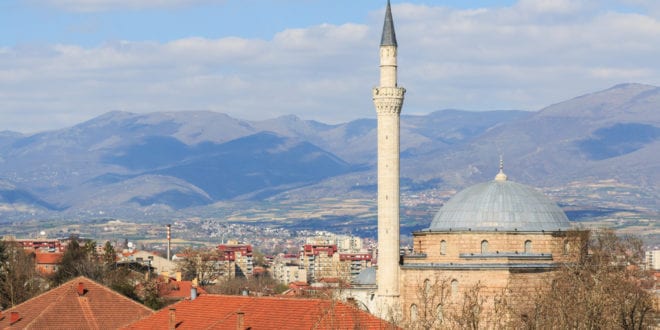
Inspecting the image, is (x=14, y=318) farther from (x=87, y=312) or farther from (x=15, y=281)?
(x=15, y=281)

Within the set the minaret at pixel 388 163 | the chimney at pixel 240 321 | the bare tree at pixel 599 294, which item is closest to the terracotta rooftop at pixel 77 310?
the chimney at pixel 240 321

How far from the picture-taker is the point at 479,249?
65438mm

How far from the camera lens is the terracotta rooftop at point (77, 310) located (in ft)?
173

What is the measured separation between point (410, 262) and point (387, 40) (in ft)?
40.9

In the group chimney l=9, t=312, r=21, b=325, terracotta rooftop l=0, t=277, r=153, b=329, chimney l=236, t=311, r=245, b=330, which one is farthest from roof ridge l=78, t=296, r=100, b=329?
chimney l=236, t=311, r=245, b=330

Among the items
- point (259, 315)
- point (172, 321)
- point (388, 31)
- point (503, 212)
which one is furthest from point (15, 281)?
point (259, 315)

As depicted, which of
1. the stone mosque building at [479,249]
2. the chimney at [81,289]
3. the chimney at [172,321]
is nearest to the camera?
the chimney at [172,321]

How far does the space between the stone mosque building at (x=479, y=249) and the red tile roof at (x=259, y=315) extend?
13.2 meters

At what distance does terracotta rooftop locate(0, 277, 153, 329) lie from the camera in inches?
2076

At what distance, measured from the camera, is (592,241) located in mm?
72000

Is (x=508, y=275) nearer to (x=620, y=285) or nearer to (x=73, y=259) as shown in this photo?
(x=620, y=285)

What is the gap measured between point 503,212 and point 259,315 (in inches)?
823

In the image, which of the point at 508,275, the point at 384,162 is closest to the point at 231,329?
the point at 508,275

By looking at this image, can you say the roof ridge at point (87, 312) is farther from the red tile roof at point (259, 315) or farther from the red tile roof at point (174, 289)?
the red tile roof at point (174, 289)
